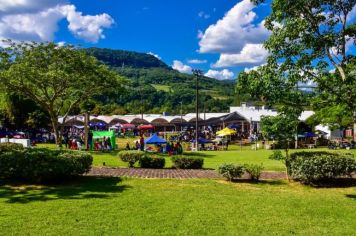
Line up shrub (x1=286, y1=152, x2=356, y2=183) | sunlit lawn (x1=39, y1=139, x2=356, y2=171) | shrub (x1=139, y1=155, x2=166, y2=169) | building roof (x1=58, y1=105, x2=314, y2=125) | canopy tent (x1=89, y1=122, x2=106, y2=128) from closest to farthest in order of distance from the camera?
shrub (x1=286, y1=152, x2=356, y2=183), shrub (x1=139, y1=155, x2=166, y2=169), sunlit lawn (x1=39, y1=139, x2=356, y2=171), building roof (x1=58, y1=105, x2=314, y2=125), canopy tent (x1=89, y1=122, x2=106, y2=128)

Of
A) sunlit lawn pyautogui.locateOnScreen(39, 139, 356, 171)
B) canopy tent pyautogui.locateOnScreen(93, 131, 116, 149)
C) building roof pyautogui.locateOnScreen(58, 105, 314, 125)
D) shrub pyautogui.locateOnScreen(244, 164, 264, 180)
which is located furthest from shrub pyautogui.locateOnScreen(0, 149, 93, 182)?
building roof pyautogui.locateOnScreen(58, 105, 314, 125)

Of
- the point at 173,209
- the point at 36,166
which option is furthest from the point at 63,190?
the point at 173,209

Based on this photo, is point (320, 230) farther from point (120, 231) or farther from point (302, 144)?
point (302, 144)

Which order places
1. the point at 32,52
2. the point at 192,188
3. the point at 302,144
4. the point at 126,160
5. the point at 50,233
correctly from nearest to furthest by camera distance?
the point at 50,233 < the point at 192,188 < the point at 126,160 < the point at 32,52 < the point at 302,144

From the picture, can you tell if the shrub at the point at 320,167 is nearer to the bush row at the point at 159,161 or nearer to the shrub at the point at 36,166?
the bush row at the point at 159,161

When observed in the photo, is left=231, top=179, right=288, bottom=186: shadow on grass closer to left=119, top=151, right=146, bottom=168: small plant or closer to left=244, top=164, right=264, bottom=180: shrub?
left=244, top=164, right=264, bottom=180: shrub

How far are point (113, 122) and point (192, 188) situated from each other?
52.7 metres

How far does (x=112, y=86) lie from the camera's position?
2998 centimetres

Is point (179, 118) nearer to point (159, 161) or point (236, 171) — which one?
point (159, 161)

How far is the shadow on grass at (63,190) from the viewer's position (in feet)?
34.9

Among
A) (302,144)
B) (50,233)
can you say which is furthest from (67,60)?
(302,144)

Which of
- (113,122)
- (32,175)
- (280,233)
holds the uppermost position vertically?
(113,122)

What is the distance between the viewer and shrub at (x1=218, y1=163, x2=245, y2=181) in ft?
44.7

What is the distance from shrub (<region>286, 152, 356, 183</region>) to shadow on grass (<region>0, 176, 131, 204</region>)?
5.36 meters
